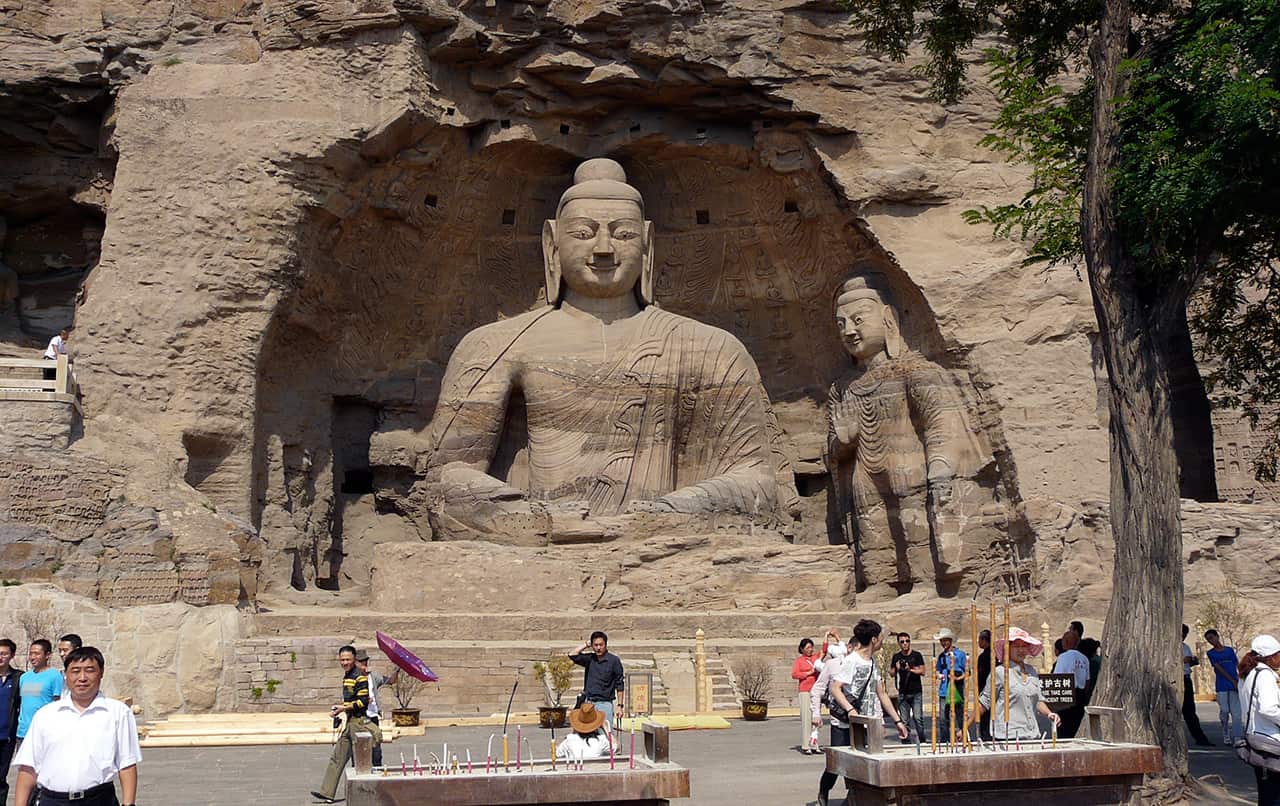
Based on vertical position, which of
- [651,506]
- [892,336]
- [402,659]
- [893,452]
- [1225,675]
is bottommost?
[1225,675]

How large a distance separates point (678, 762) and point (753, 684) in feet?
10.3

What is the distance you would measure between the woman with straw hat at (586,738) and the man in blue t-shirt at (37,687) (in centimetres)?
263

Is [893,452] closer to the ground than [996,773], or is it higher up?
higher up

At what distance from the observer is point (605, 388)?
18.0m

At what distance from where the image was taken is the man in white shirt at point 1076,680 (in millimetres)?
9570

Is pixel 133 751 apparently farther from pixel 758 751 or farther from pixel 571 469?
pixel 571 469

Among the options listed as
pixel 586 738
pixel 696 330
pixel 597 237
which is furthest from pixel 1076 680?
pixel 597 237

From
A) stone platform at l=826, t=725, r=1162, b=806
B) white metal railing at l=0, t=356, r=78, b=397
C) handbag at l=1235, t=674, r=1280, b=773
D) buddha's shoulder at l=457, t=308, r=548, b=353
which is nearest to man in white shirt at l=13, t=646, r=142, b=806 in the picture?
stone platform at l=826, t=725, r=1162, b=806

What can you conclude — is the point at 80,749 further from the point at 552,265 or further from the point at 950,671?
the point at 552,265

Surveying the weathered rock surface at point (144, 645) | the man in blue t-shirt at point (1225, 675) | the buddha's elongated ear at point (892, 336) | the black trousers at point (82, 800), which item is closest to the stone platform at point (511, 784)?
the black trousers at point (82, 800)

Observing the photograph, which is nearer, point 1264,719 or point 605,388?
point 1264,719

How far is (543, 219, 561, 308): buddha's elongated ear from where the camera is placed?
731 inches

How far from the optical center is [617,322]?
18.4 m

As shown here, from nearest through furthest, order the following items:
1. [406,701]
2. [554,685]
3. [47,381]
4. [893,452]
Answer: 1. [406,701]
2. [554,685]
3. [47,381]
4. [893,452]
